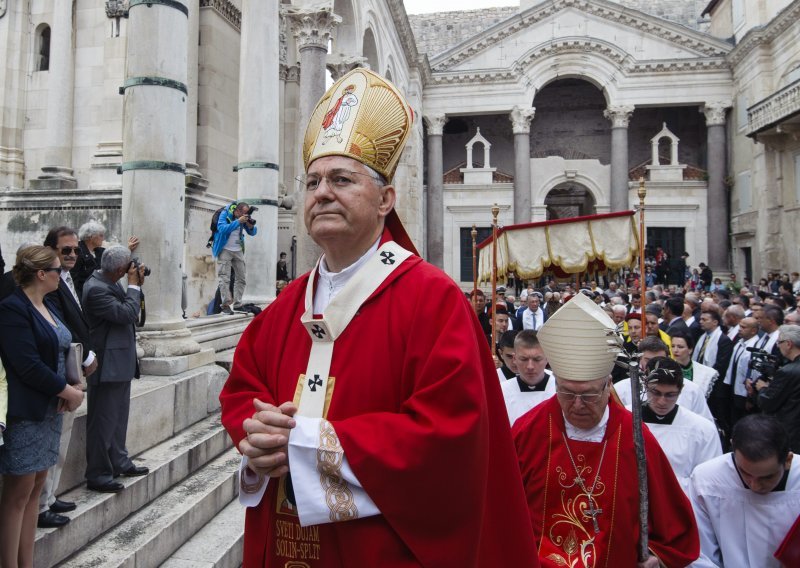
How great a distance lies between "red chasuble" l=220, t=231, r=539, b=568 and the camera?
1610mm

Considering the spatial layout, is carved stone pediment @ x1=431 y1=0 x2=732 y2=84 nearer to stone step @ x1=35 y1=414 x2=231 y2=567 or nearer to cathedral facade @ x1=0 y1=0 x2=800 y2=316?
cathedral facade @ x1=0 y1=0 x2=800 y2=316

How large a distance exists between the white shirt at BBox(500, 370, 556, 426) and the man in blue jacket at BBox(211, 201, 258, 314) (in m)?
4.65

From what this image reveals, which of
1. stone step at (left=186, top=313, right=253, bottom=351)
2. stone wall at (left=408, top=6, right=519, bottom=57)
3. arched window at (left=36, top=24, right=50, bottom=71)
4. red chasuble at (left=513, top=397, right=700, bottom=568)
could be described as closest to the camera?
red chasuble at (left=513, top=397, right=700, bottom=568)

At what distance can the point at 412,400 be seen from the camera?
165cm

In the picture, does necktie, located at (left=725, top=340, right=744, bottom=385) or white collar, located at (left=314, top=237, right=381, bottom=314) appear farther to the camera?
necktie, located at (left=725, top=340, right=744, bottom=385)

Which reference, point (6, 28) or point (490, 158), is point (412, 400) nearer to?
point (6, 28)

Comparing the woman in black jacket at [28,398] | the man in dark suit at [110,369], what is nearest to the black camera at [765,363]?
the man in dark suit at [110,369]

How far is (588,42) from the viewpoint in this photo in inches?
1107

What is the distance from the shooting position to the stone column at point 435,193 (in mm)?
29656

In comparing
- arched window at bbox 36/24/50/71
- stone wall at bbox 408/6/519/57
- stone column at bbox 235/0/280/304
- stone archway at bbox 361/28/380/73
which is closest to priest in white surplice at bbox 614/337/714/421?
stone column at bbox 235/0/280/304

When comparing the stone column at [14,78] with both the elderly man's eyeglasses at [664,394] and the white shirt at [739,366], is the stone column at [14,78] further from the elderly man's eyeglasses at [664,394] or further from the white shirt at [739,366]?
the white shirt at [739,366]

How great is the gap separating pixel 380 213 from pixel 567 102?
3373 cm

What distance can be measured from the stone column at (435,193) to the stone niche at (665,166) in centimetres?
1115

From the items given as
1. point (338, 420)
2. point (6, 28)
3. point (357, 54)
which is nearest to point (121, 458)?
point (338, 420)
